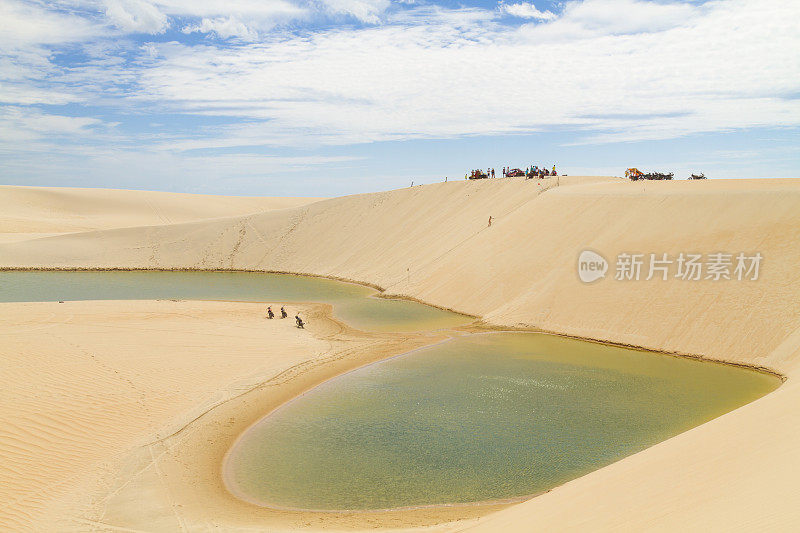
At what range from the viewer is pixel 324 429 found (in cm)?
1452

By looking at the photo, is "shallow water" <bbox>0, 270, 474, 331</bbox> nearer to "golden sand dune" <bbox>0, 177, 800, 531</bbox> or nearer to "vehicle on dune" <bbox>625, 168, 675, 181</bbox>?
"golden sand dune" <bbox>0, 177, 800, 531</bbox>

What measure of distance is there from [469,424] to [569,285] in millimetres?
14480

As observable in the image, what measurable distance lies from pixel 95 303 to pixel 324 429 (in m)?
21.8

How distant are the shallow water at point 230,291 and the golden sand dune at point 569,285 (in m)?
2.25

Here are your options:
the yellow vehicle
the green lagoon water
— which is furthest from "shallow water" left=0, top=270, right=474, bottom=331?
the yellow vehicle

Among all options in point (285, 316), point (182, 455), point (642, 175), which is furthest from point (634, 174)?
point (182, 455)

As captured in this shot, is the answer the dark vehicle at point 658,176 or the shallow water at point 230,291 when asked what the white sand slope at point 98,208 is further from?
the dark vehicle at point 658,176

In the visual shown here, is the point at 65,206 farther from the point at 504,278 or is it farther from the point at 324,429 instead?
the point at 324,429

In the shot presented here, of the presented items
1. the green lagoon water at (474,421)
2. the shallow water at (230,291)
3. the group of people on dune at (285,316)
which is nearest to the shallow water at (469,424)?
the green lagoon water at (474,421)

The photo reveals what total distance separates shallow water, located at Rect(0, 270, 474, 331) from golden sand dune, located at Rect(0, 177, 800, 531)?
7.40ft

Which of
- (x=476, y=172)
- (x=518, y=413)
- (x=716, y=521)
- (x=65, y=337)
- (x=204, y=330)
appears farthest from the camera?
(x=476, y=172)

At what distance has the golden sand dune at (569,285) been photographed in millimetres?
7273

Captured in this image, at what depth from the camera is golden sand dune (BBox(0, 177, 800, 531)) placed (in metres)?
7.27

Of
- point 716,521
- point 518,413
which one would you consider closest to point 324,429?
point 518,413
